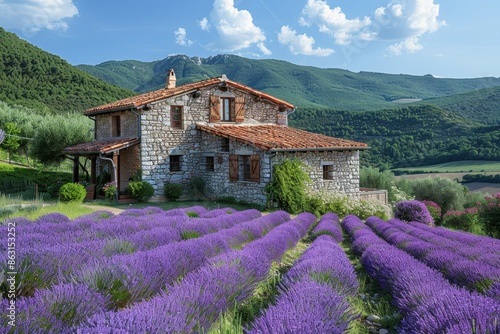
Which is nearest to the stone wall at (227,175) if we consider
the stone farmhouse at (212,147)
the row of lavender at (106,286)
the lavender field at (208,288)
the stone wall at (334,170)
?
the stone farmhouse at (212,147)

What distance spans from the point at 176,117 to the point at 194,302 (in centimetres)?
1594

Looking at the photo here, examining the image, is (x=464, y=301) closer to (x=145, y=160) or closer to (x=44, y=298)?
(x=44, y=298)

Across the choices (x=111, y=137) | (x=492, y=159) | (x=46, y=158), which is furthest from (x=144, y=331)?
(x=492, y=159)

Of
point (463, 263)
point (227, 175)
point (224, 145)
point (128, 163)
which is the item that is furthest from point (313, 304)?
point (128, 163)

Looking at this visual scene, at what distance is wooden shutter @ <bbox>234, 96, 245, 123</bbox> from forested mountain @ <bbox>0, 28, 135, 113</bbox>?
26588 mm

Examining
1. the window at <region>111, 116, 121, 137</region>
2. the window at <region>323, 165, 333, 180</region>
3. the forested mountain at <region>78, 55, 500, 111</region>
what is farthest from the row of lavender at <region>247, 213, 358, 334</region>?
the forested mountain at <region>78, 55, 500, 111</region>

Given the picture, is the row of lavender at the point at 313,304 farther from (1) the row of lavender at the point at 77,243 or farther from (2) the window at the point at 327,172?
(2) the window at the point at 327,172

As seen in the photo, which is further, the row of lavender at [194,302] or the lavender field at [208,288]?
the lavender field at [208,288]

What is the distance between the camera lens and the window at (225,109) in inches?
752

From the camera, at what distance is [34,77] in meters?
44.5

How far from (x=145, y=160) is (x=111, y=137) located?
11.7 feet

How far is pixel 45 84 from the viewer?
1756 inches

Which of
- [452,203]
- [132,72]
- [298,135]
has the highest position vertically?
[132,72]

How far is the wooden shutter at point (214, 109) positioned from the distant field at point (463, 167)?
29002mm
